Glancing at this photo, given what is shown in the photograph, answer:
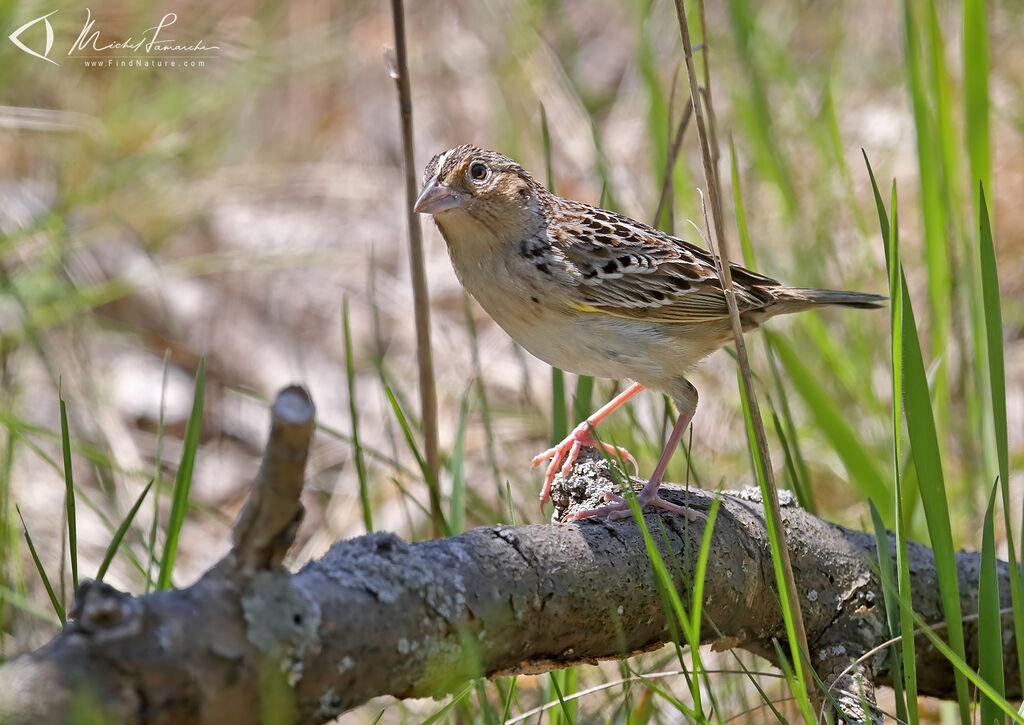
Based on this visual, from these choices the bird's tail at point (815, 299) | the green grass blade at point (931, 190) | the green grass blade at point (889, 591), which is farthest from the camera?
the bird's tail at point (815, 299)

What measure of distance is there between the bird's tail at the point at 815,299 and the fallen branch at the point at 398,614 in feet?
4.27

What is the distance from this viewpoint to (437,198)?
3.68m

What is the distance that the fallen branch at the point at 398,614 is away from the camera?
1.60 m

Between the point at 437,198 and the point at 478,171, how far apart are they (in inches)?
10.0

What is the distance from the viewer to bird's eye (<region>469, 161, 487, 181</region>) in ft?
12.6

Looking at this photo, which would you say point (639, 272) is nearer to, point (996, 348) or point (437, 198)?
point (437, 198)

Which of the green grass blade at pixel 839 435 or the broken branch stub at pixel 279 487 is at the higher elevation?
the broken branch stub at pixel 279 487

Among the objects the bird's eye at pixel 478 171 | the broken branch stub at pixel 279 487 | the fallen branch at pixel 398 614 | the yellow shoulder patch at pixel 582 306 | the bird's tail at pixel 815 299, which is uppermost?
the bird's eye at pixel 478 171

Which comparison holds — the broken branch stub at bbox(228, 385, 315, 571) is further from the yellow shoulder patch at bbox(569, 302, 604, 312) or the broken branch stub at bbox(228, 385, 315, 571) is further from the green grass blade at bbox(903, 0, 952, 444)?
the green grass blade at bbox(903, 0, 952, 444)

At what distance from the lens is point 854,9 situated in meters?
8.59

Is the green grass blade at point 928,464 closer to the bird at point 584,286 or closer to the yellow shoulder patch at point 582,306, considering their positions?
the bird at point 584,286

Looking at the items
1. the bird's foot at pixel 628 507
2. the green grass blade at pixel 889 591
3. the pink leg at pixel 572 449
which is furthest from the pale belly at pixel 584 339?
the green grass blade at pixel 889 591

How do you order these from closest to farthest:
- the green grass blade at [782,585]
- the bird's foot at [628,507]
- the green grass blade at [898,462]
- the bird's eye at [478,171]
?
the green grass blade at [782,585] < the green grass blade at [898,462] < the bird's foot at [628,507] < the bird's eye at [478,171]

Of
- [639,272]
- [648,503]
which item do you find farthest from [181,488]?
[639,272]
